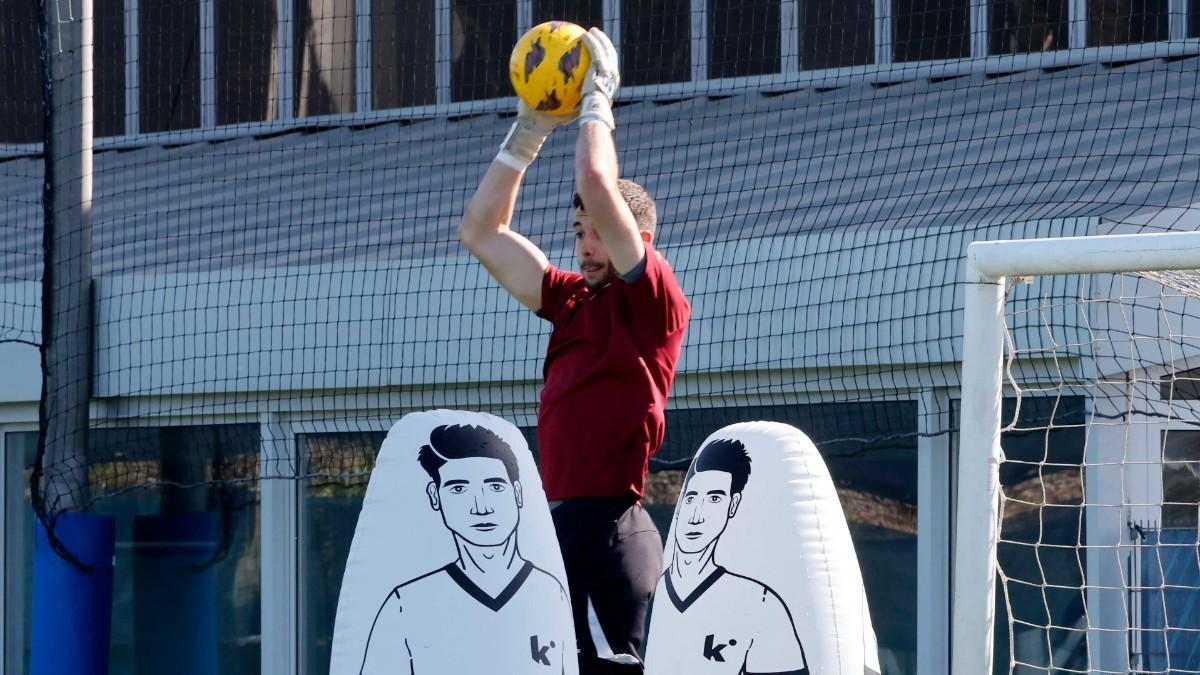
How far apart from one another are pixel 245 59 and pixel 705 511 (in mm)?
6131

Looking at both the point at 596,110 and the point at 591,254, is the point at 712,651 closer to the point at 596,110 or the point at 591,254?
the point at 591,254

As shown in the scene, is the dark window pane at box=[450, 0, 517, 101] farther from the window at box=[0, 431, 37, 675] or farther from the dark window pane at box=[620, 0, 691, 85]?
the window at box=[0, 431, 37, 675]

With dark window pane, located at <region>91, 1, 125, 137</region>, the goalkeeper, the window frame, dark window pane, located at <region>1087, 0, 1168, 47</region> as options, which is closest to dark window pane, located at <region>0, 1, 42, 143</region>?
the window frame

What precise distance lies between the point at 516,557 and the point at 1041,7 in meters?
5.18

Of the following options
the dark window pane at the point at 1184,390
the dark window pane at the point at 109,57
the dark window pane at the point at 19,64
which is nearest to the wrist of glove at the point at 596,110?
the dark window pane at the point at 1184,390

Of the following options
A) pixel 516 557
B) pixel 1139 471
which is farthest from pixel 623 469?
pixel 1139 471

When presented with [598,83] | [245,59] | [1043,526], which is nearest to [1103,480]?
[1043,526]

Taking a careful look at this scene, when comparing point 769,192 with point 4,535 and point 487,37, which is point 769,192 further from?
point 4,535

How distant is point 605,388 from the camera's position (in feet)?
11.5

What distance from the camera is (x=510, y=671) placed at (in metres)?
2.70

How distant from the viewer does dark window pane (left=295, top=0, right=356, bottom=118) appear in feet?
27.6

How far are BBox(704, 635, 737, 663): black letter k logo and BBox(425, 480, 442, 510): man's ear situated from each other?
53 centimetres

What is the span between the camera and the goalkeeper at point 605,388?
3361mm

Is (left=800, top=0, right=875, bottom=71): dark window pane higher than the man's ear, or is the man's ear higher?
(left=800, top=0, right=875, bottom=71): dark window pane
